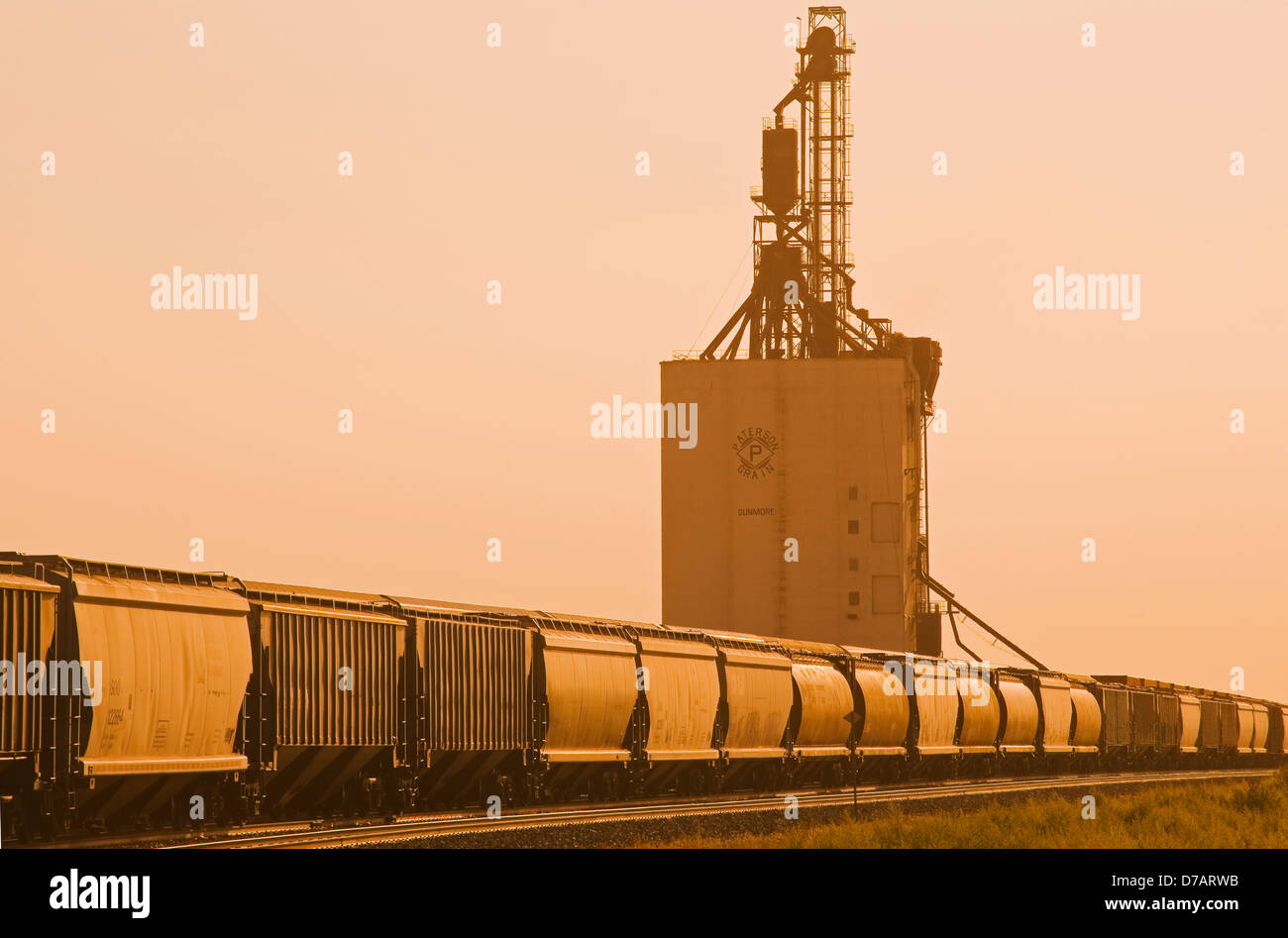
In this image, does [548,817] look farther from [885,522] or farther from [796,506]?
[885,522]

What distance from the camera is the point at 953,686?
181ft

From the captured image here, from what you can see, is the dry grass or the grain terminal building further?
the grain terminal building

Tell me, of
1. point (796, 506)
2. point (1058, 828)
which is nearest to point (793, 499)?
point (796, 506)

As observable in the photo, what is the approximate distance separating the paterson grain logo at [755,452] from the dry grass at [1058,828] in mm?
43837

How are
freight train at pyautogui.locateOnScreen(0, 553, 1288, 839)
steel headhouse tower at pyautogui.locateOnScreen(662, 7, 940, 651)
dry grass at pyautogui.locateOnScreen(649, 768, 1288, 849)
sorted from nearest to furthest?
freight train at pyautogui.locateOnScreen(0, 553, 1288, 839) → dry grass at pyautogui.locateOnScreen(649, 768, 1288, 849) → steel headhouse tower at pyautogui.locateOnScreen(662, 7, 940, 651)

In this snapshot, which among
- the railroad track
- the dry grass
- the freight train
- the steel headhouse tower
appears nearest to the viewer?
the freight train

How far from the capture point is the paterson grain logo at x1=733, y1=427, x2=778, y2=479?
8338 cm

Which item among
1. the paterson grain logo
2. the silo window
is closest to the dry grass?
the silo window

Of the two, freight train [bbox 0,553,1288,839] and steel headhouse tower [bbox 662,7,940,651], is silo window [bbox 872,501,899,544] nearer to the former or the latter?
steel headhouse tower [bbox 662,7,940,651]

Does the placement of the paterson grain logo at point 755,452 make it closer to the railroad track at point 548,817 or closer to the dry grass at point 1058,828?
the railroad track at point 548,817

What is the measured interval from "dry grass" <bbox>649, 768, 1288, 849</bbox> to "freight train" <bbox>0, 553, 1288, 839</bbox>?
19.0 ft

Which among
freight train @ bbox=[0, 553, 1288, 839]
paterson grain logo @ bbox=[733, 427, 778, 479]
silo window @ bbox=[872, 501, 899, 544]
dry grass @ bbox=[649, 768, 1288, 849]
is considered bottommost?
dry grass @ bbox=[649, 768, 1288, 849]

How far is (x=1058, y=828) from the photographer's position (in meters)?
29.4

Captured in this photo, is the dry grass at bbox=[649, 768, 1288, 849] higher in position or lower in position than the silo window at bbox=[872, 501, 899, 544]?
lower
